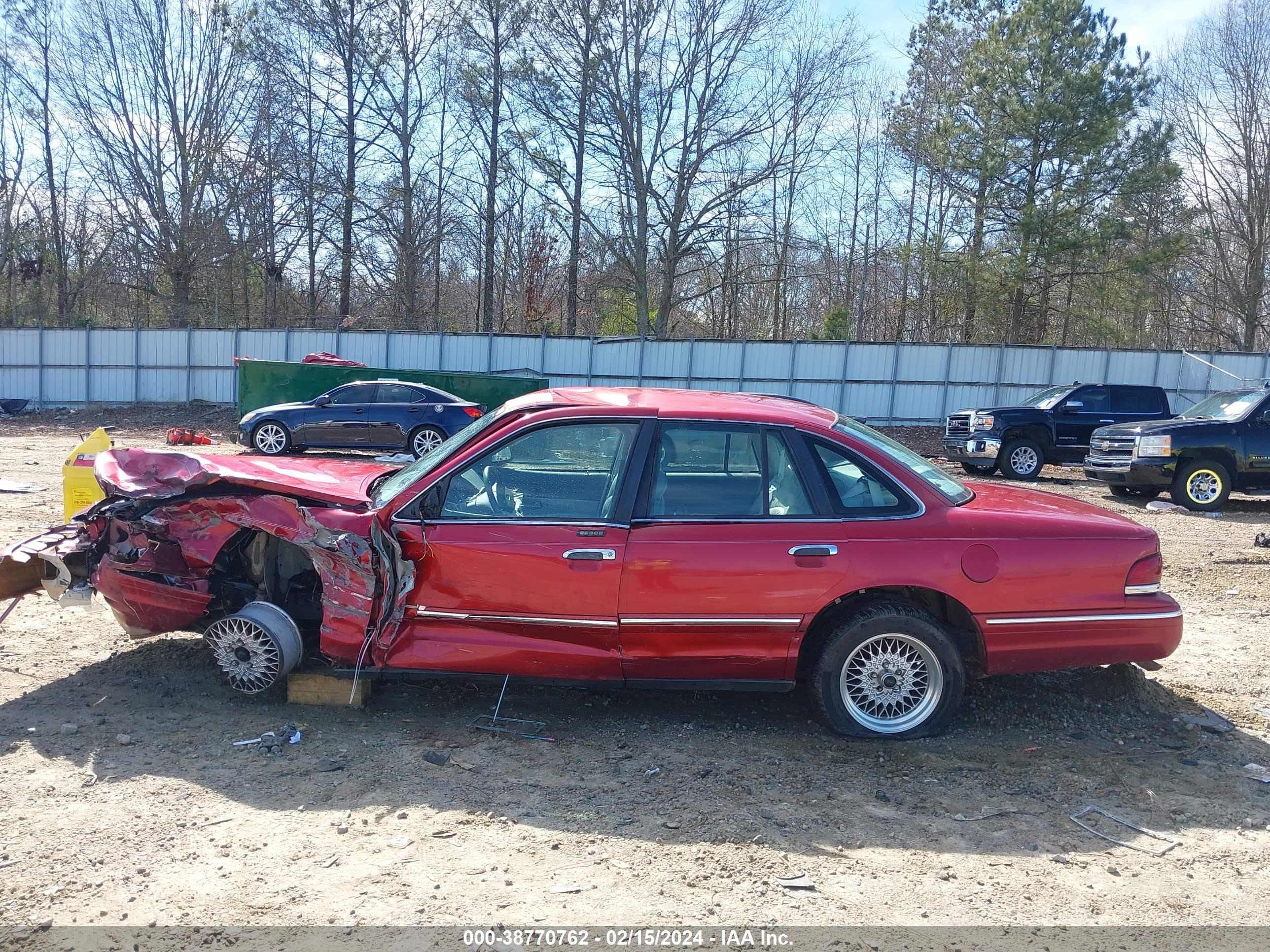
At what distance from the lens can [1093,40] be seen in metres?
24.9

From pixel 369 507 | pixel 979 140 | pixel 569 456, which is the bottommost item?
pixel 369 507

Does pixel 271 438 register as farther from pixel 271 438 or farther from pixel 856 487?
pixel 856 487

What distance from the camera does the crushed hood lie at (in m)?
4.53

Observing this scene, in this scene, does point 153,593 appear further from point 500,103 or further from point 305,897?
point 500,103

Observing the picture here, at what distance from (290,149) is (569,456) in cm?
3266

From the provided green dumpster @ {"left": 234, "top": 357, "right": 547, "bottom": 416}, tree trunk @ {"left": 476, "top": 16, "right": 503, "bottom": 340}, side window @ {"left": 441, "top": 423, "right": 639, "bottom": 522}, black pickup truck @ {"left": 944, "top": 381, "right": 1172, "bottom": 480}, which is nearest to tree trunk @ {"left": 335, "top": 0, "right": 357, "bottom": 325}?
tree trunk @ {"left": 476, "top": 16, "right": 503, "bottom": 340}

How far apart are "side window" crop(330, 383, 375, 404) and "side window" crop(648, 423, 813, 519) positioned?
44.8 ft

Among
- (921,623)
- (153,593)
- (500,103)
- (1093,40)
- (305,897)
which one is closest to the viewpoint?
(305,897)

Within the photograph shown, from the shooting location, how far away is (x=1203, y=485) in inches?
494

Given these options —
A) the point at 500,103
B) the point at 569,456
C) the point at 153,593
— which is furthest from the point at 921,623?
the point at 500,103

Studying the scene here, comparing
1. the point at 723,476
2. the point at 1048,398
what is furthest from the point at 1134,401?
the point at 723,476

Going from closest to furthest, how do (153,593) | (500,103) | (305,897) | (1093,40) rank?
(305,897), (153,593), (1093,40), (500,103)

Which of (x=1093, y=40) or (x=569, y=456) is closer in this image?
(x=569, y=456)

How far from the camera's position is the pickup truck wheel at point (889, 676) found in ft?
14.0
